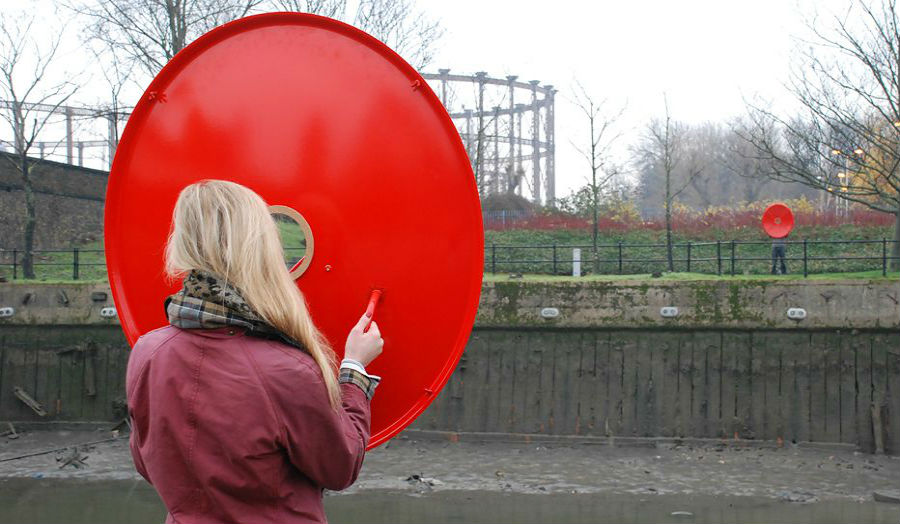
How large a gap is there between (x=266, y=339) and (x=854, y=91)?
18.9 metres

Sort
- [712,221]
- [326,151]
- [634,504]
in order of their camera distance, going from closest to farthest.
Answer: [326,151]
[634,504]
[712,221]

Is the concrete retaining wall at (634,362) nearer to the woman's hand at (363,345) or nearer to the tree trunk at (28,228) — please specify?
the tree trunk at (28,228)

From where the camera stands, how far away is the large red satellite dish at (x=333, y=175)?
2357 mm

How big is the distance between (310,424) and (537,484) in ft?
34.9

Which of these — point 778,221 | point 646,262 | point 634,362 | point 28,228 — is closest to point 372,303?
point 634,362

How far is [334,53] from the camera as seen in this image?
2.44 meters

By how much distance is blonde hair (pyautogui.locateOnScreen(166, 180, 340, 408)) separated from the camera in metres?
1.94

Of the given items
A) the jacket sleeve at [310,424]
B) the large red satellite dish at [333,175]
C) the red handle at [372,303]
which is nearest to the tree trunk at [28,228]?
the large red satellite dish at [333,175]

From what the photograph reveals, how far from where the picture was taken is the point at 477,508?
36.1 feet

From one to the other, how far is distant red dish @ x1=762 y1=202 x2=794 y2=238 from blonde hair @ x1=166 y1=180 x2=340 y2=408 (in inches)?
754

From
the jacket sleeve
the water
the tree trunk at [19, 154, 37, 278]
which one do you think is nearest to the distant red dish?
the water

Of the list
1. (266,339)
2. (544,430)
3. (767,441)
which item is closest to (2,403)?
(544,430)

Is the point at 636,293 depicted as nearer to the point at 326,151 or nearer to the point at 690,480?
the point at 690,480

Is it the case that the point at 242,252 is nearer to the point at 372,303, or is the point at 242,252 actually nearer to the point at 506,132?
the point at 372,303
